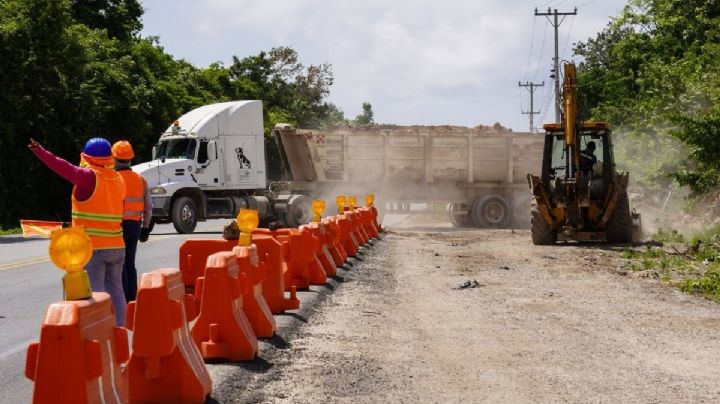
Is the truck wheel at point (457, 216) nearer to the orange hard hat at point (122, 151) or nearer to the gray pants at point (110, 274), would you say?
the orange hard hat at point (122, 151)

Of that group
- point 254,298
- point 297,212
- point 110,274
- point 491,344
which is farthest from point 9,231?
point 491,344

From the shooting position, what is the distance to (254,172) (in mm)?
28438

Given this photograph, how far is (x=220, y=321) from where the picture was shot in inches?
299

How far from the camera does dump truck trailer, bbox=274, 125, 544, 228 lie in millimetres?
31484

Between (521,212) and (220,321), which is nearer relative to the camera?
(220,321)

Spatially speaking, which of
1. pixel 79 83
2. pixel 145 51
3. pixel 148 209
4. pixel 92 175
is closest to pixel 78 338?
pixel 92 175

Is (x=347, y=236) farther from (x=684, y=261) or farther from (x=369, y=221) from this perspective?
(x=369, y=221)

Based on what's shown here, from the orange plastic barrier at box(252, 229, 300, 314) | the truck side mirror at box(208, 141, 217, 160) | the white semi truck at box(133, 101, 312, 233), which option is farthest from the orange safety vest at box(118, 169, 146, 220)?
the truck side mirror at box(208, 141, 217, 160)

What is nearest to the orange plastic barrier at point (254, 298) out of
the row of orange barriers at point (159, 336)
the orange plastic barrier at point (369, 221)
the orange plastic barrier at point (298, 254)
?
the row of orange barriers at point (159, 336)

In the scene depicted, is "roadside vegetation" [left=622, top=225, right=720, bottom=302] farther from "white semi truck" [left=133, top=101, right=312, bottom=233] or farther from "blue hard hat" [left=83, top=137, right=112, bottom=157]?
"white semi truck" [left=133, top=101, right=312, bottom=233]

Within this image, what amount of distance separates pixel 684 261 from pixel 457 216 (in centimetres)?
1726

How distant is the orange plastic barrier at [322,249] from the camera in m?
13.8

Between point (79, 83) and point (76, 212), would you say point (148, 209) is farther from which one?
point (79, 83)

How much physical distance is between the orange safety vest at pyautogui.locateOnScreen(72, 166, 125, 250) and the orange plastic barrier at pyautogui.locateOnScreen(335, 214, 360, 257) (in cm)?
958
